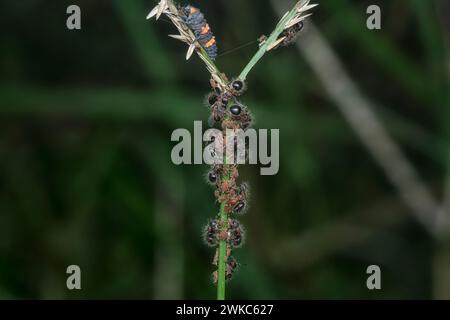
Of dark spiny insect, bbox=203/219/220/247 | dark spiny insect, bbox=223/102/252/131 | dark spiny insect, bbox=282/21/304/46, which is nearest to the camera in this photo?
dark spiny insect, bbox=223/102/252/131

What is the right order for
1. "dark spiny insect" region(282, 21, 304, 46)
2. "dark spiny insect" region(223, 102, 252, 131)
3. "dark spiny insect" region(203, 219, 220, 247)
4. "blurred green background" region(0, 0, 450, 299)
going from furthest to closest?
"blurred green background" region(0, 0, 450, 299), "dark spiny insect" region(282, 21, 304, 46), "dark spiny insect" region(203, 219, 220, 247), "dark spiny insect" region(223, 102, 252, 131)

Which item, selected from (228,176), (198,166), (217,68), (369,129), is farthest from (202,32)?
(198,166)

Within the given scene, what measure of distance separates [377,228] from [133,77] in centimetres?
193

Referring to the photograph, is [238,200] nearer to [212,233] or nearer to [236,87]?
[212,233]

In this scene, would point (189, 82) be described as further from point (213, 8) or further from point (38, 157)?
point (38, 157)

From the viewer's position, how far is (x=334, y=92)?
445cm

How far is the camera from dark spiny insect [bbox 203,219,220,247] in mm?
1573

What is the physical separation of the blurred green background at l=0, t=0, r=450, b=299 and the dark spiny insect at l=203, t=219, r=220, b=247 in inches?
93.1

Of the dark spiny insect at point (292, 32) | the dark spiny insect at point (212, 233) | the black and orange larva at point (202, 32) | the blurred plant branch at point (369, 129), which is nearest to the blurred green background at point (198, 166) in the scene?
the blurred plant branch at point (369, 129)

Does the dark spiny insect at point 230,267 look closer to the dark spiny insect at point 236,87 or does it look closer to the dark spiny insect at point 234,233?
the dark spiny insect at point 234,233

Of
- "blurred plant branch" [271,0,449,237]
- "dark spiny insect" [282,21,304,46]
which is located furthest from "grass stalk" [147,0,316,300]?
"blurred plant branch" [271,0,449,237]

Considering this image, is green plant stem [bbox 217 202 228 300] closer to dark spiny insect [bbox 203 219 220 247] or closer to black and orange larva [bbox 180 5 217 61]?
dark spiny insect [bbox 203 219 220 247]

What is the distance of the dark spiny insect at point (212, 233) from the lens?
1.57m

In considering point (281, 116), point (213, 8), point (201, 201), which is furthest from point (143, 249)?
point (213, 8)
